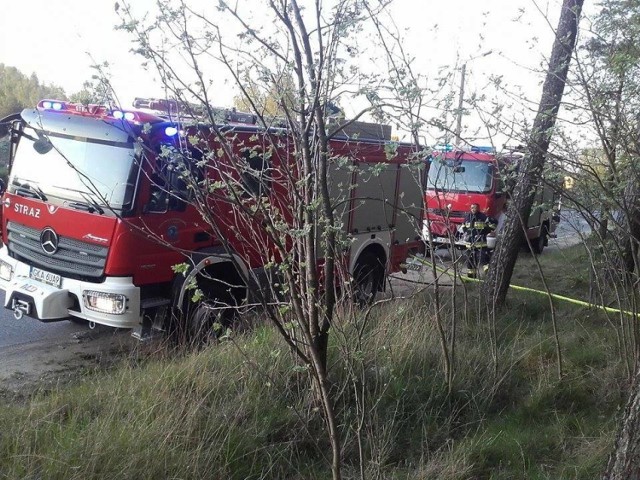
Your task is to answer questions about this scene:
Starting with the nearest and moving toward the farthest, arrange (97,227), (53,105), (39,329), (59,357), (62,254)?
1. (97,227)
2. (62,254)
3. (59,357)
4. (53,105)
5. (39,329)

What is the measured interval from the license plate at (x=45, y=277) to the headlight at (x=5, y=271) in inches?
12.7

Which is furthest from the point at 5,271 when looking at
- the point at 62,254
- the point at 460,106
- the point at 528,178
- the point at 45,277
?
the point at 528,178

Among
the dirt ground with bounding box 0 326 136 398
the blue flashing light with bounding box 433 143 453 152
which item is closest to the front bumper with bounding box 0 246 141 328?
the dirt ground with bounding box 0 326 136 398

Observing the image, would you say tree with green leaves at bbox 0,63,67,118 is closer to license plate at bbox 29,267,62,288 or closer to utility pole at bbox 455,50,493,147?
license plate at bbox 29,267,62,288

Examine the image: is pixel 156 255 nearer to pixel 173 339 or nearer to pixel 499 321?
pixel 173 339

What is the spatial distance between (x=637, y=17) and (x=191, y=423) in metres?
4.40

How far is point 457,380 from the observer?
4.82 metres

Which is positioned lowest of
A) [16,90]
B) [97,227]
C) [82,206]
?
[97,227]

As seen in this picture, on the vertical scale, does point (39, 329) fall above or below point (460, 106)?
below

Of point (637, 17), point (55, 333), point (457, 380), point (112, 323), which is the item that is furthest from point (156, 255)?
point (637, 17)

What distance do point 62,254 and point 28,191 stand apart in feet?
2.47

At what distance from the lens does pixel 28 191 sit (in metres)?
6.20

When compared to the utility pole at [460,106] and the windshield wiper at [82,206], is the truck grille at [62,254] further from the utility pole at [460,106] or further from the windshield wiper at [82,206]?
the utility pole at [460,106]

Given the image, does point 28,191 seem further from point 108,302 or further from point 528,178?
point 528,178
